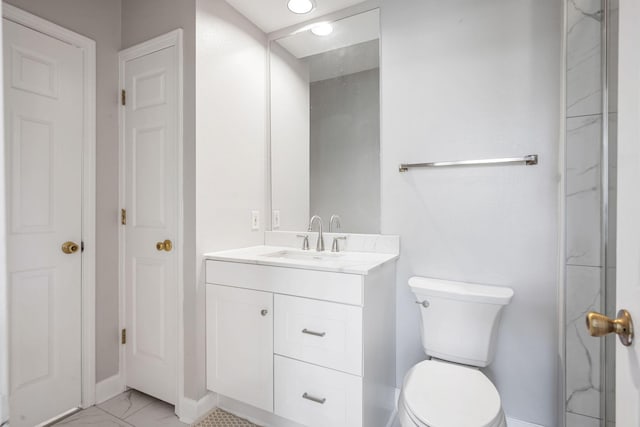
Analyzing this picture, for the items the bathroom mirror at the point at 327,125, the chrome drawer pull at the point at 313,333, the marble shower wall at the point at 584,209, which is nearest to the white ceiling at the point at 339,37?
the bathroom mirror at the point at 327,125

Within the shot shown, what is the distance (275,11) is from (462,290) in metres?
1.95

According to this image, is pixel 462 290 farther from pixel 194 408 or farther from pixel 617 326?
pixel 194 408

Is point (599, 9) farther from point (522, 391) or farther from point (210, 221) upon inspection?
point (210, 221)

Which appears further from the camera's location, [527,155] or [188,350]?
[188,350]

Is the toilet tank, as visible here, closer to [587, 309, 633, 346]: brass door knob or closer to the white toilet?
the white toilet

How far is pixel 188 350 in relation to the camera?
1.74 meters

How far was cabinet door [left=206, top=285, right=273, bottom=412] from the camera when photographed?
5.17 ft

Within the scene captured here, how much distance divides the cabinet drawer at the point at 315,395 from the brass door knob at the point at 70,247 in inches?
50.3

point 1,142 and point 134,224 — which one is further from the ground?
point 1,142

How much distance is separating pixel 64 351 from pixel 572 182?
263cm

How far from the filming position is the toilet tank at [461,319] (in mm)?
1438

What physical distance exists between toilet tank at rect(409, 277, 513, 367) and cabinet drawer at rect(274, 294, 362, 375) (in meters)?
0.41

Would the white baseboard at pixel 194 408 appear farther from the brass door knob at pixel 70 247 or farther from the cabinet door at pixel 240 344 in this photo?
the brass door knob at pixel 70 247

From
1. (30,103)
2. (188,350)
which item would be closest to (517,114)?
(188,350)
